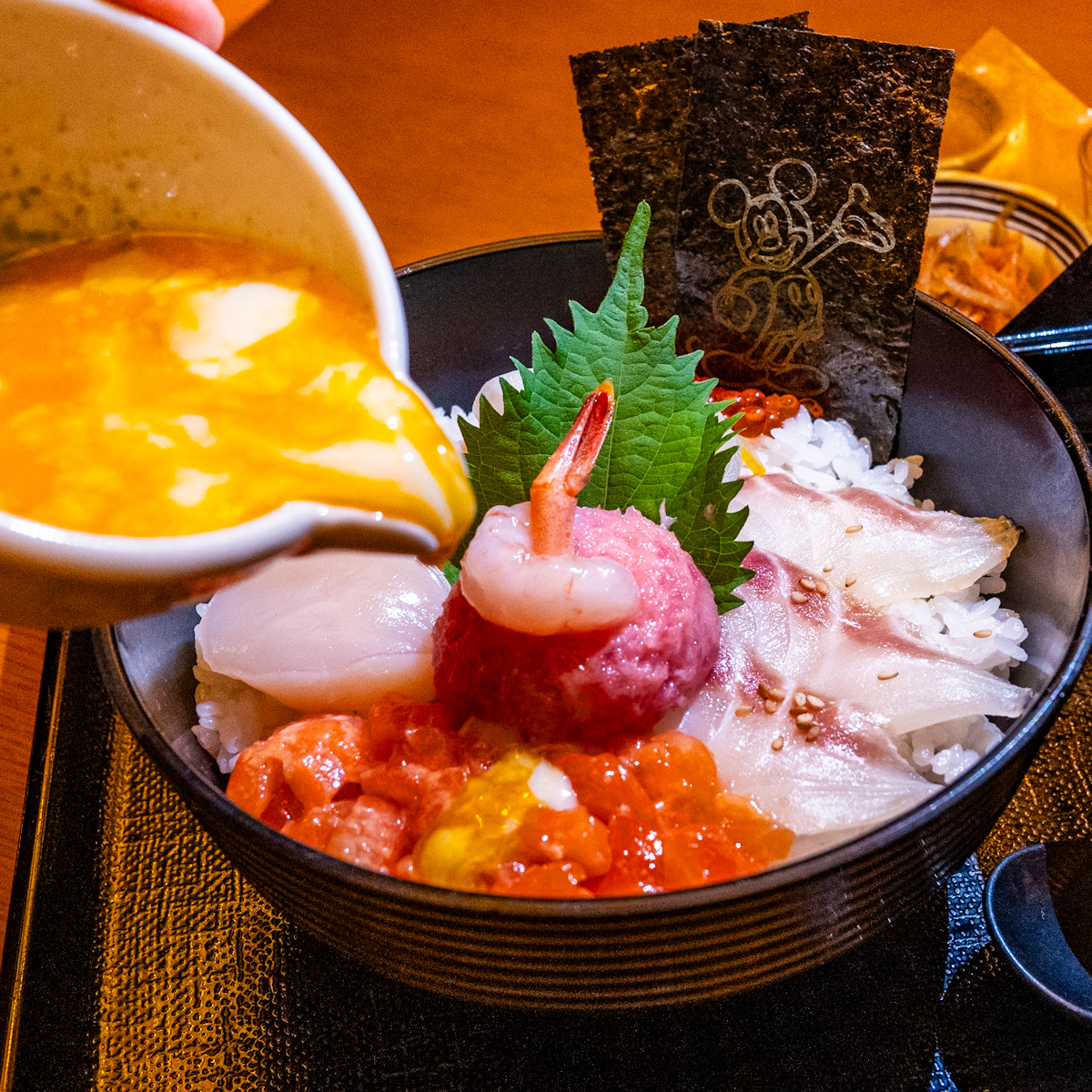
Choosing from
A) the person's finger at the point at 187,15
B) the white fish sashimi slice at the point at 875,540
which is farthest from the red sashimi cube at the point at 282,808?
the person's finger at the point at 187,15

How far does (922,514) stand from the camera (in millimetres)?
1546

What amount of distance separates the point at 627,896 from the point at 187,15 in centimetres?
104

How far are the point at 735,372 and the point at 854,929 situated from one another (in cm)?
107

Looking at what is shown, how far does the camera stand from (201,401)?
90 cm

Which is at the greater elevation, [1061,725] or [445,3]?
[445,3]

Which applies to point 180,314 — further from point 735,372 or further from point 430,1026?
point 735,372

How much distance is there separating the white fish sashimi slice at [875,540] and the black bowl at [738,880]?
0.25 ft

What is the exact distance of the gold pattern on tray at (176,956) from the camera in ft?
4.04

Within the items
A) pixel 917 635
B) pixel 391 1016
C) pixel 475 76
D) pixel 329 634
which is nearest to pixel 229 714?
pixel 329 634

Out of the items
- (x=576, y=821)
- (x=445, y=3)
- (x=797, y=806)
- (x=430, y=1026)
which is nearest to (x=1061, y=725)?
(x=797, y=806)

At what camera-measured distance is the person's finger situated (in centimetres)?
105

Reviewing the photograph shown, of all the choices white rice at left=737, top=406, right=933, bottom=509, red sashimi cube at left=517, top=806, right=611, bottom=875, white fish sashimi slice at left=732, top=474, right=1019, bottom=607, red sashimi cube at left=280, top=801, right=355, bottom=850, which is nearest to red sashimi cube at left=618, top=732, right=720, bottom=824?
red sashimi cube at left=517, top=806, right=611, bottom=875

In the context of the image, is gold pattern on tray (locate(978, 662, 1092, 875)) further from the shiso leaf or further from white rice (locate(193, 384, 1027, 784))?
the shiso leaf

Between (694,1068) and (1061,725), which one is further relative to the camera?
(1061,725)
